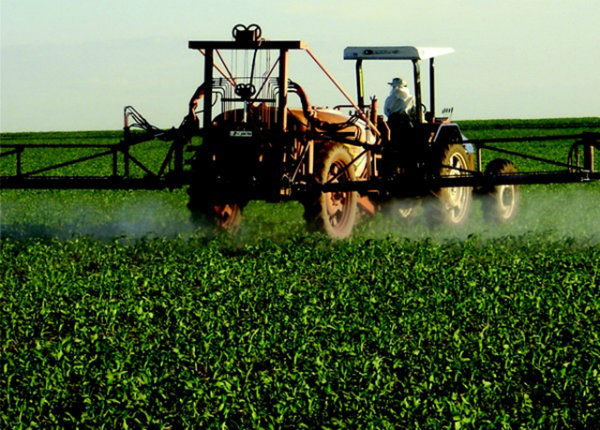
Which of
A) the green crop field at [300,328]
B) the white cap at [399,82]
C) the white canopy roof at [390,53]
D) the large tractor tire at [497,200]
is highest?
the white canopy roof at [390,53]

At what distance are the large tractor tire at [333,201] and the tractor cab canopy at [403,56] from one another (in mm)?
1835

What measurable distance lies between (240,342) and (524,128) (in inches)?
2333

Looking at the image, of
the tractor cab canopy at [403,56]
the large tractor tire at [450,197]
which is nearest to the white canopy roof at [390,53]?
the tractor cab canopy at [403,56]

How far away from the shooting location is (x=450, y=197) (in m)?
17.2

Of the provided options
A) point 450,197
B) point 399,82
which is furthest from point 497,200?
point 399,82

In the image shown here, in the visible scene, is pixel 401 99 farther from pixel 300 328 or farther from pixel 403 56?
pixel 300 328

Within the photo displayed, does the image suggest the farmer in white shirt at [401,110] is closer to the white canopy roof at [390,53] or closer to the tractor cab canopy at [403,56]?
the tractor cab canopy at [403,56]

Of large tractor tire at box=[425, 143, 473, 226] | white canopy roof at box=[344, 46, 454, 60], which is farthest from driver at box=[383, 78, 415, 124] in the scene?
large tractor tire at box=[425, 143, 473, 226]

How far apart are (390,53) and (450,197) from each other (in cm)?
239

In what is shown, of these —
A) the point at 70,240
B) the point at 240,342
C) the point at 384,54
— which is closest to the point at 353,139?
the point at 384,54

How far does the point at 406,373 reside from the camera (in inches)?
344

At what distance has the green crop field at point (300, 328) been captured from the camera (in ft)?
25.6

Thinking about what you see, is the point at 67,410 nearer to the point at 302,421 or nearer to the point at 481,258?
the point at 302,421

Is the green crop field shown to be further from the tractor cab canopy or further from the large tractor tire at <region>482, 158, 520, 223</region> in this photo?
the tractor cab canopy
